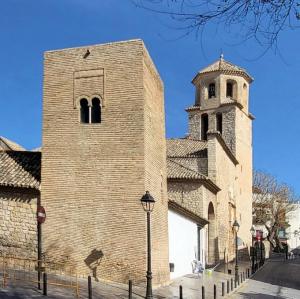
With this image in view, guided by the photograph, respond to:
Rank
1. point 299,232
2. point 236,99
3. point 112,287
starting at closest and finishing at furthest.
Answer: point 112,287 < point 236,99 < point 299,232

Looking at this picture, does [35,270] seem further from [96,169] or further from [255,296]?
[255,296]

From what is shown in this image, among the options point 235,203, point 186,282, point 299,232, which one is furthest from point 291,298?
point 299,232

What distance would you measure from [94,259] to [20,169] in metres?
4.73

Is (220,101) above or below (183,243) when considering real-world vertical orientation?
above

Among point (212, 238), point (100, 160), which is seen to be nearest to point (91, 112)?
point (100, 160)

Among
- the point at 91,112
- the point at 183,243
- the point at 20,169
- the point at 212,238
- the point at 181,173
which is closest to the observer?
the point at 91,112

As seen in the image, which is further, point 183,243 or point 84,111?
point 183,243

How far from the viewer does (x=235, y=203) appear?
43125mm

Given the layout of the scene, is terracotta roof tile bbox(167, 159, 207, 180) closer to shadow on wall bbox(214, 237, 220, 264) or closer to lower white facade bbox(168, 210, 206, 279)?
lower white facade bbox(168, 210, 206, 279)

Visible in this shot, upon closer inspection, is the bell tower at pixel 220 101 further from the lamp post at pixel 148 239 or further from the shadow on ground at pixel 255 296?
the lamp post at pixel 148 239

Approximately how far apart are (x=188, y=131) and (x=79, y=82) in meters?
29.1

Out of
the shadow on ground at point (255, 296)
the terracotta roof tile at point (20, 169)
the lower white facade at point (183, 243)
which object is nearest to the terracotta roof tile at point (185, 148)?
the lower white facade at point (183, 243)

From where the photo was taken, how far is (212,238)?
3381 centimetres

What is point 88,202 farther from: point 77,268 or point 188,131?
point 188,131
